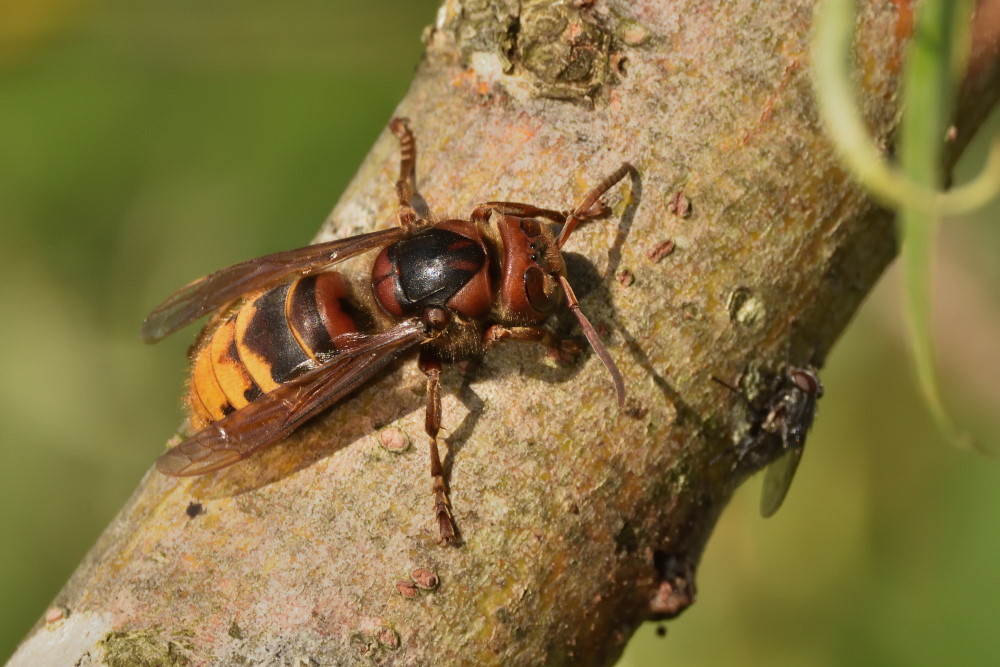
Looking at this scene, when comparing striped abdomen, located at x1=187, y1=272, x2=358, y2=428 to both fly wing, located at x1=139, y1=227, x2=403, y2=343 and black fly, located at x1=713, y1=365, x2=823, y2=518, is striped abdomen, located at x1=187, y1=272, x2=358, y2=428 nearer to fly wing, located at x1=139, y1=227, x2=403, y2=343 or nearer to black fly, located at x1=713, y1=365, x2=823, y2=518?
fly wing, located at x1=139, y1=227, x2=403, y2=343

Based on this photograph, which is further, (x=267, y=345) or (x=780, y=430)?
(x=780, y=430)

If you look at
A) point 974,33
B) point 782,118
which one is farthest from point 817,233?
point 974,33

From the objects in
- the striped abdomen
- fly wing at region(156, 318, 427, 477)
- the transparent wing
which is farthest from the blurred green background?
fly wing at region(156, 318, 427, 477)

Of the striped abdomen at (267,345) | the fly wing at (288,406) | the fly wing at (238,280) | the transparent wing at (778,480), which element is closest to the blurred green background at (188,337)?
the transparent wing at (778,480)

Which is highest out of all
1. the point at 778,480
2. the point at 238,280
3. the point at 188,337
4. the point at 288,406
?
the point at 238,280

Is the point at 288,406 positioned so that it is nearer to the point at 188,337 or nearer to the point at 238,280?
the point at 238,280

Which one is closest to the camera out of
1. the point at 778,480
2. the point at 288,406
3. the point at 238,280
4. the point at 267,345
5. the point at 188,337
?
the point at 288,406

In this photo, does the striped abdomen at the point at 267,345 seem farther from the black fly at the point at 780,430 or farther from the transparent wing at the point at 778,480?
the transparent wing at the point at 778,480

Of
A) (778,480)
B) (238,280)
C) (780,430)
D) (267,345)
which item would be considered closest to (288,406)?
(267,345)
